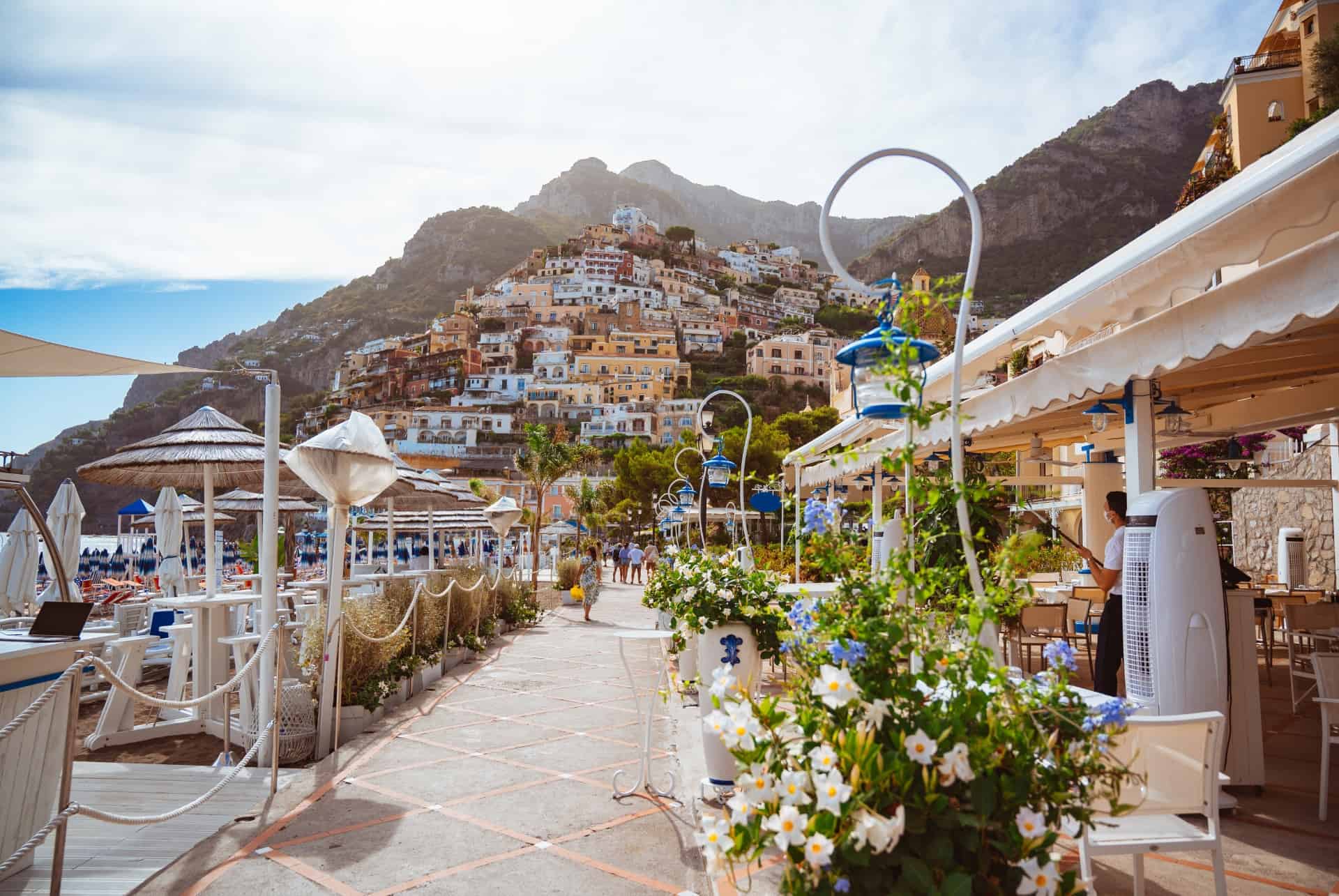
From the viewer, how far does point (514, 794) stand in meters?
4.38

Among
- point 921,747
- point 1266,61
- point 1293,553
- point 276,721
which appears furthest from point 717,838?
point 1266,61

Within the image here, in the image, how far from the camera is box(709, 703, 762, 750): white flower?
170 centimetres

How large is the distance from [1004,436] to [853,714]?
7.73 m

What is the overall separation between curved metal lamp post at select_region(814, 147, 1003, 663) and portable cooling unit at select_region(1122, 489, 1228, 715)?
1.77 m

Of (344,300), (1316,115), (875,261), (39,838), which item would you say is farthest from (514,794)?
(344,300)

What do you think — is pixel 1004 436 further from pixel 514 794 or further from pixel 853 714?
pixel 853 714

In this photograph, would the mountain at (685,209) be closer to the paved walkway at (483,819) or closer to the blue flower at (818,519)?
the paved walkway at (483,819)

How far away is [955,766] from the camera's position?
1553mm

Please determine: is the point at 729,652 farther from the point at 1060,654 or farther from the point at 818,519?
the point at 1060,654

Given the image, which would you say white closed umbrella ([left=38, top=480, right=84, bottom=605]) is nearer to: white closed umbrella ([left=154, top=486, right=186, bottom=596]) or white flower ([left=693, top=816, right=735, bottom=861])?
white closed umbrella ([left=154, top=486, right=186, bottom=596])

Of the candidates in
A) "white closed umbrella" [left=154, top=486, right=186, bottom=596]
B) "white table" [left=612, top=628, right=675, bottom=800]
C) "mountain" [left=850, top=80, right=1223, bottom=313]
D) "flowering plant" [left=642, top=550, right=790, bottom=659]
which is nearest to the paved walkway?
"white table" [left=612, top=628, right=675, bottom=800]

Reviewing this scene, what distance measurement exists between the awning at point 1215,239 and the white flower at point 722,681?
7.90ft

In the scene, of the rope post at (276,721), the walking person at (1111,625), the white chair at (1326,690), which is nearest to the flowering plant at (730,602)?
the walking person at (1111,625)

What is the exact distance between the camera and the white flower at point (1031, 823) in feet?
5.01
